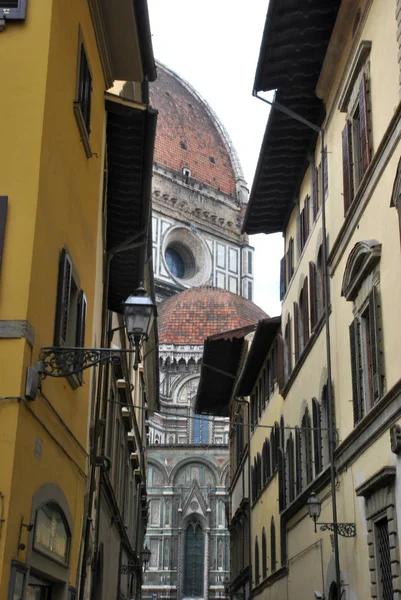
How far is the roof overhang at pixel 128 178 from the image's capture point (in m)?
13.8

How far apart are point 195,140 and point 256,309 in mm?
23155

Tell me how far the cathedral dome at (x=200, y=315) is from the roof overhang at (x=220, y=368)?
746 inches

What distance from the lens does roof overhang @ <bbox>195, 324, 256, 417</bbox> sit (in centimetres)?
3100

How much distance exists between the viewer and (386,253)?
12.0 m

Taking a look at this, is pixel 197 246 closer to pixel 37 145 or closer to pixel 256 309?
pixel 256 309

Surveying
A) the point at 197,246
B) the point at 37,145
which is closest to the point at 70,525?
the point at 37,145

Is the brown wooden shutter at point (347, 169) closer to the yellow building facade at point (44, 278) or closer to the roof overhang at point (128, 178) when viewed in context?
the roof overhang at point (128, 178)

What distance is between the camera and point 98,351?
8.86 meters

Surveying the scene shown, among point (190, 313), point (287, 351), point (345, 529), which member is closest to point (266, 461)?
point (287, 351)

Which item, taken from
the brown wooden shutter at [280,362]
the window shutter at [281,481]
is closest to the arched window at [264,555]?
the window shutter at [281,481]

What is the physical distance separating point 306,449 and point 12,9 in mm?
11985

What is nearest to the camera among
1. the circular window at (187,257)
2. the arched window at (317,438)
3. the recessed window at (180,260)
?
the arched window at (317,438)

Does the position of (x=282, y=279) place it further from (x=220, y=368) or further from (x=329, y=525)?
(x=220, y=368)

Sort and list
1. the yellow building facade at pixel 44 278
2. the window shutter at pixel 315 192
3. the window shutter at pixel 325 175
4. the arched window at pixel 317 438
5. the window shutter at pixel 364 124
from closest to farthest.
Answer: the yellow building facade at pixel 44 278
the window shutter at pixel 364 124
the arched window at pixel 317 438
the window shutter at pixel 325 175
the window shutter at pixel 315 192
